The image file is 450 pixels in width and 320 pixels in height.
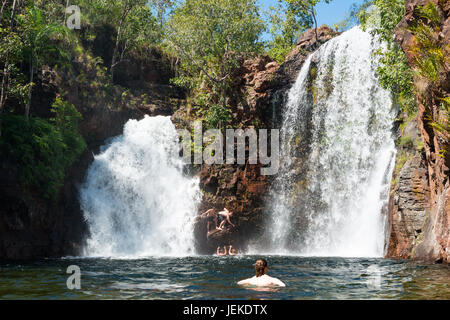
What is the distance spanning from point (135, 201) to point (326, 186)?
11.2 metres

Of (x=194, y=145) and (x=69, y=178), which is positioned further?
(x=194, y=145)

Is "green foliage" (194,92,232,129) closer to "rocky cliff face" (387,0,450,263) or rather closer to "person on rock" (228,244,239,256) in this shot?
"person on rock" (228,244,239,256)

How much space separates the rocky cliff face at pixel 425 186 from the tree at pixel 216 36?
14.8 meters

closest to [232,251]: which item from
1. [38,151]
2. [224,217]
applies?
[224,217]

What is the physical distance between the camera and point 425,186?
18.2 metres

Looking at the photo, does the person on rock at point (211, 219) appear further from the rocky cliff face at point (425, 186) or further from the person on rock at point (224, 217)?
the rocky cliff face at point (425, 186)

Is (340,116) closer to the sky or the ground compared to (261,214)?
closer to the sky

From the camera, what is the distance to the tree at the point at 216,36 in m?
31.5

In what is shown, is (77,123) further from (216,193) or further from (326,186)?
(326,186)

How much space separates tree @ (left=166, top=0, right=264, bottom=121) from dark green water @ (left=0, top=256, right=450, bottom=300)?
60.0 feet
